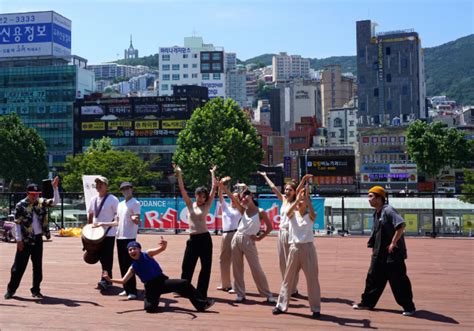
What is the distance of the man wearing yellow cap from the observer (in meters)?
8.55

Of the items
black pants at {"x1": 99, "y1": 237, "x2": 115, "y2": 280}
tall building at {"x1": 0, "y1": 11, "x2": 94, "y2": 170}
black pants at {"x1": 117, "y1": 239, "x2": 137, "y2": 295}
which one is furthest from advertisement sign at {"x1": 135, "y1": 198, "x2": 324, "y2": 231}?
tall building at {"x1": 0, "y1": 11, "x2": 94, "y2": 170}

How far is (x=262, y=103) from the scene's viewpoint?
7707 inches

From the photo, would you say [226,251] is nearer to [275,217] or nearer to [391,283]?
[391,283]

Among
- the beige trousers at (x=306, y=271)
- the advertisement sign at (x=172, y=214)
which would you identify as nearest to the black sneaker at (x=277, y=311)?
the beige trousers at (x=306, y=271)

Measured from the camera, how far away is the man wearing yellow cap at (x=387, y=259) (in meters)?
8.55

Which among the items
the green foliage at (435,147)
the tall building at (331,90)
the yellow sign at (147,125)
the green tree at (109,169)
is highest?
the tall building at (331,90)

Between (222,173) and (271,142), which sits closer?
(222,173)

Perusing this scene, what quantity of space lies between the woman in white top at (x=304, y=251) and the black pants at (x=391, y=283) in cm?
88

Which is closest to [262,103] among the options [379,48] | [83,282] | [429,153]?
[379,48]

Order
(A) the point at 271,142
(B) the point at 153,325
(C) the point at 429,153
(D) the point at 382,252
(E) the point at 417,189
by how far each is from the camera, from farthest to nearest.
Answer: (A) the point at 271,142, (E) the point at 417,189, (C) the point at 429,153, (D) the point at 382,252, (B) the point at 153,325

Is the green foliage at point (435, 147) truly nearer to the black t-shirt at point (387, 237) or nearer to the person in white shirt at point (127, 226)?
the black t-shirt at point (387, 237)

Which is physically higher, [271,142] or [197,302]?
[271,142]

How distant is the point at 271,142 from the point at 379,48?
40.8 meters

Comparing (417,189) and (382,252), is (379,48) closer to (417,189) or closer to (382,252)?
(417,189)
